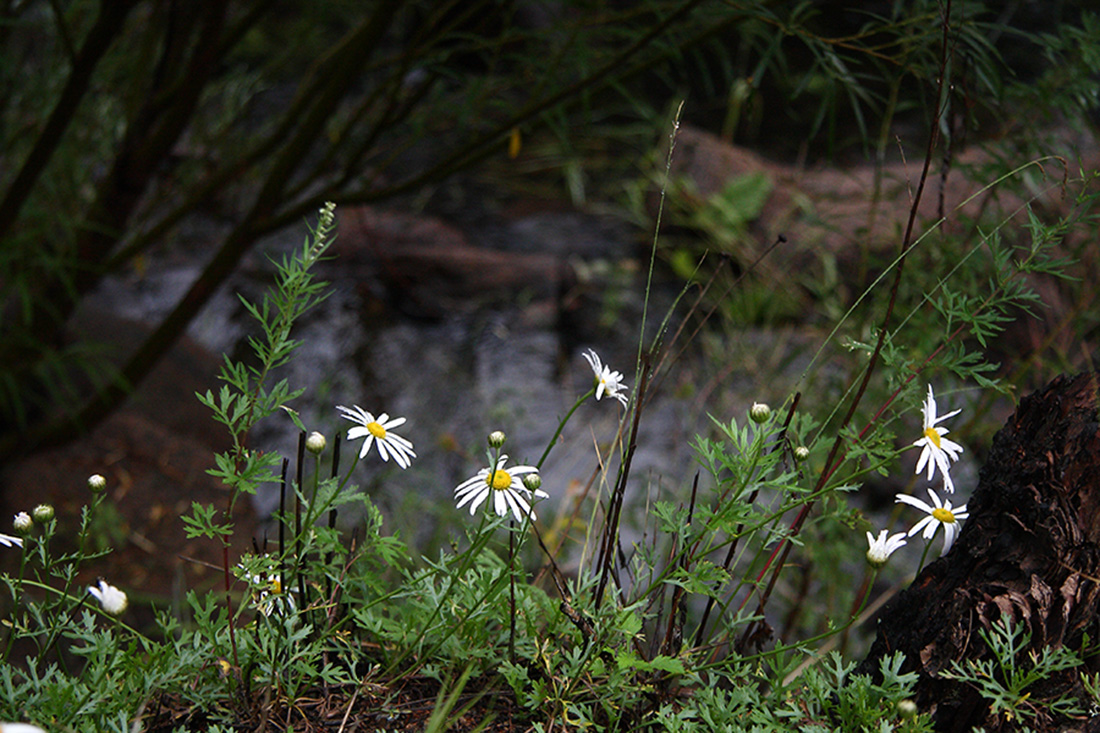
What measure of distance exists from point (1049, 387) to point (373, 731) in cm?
78

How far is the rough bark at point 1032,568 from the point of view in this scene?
855 mm

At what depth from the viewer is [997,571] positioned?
88 cm

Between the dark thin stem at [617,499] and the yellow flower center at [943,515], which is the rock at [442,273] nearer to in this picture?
the dark thin stem at [617,499]

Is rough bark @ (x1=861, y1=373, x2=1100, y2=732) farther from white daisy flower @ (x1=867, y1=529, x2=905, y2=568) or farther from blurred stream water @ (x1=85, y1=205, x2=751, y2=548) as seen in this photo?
blurred stream water @ (x1=85, y1=205, x2=751, y2=548)

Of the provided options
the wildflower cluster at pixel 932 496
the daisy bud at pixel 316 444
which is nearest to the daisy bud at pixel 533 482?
the daisy bud at pixel 316 444

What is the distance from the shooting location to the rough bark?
855 millimetres

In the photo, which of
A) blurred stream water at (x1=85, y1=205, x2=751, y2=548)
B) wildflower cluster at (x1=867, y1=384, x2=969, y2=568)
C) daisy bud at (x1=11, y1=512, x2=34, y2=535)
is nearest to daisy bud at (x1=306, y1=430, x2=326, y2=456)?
daisy bud at (x1=11, y1=512, x2=34, y2=535)

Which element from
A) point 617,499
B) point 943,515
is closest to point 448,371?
point 617,499

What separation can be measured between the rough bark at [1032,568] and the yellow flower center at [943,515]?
0.02 metres

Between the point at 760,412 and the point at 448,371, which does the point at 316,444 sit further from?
the point at 448,371

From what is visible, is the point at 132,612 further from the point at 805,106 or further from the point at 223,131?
the point at 805,106

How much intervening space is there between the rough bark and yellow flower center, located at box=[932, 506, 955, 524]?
19 millimetres

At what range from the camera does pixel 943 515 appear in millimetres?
907

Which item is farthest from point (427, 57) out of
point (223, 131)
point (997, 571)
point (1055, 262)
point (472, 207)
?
point (472, 207)
